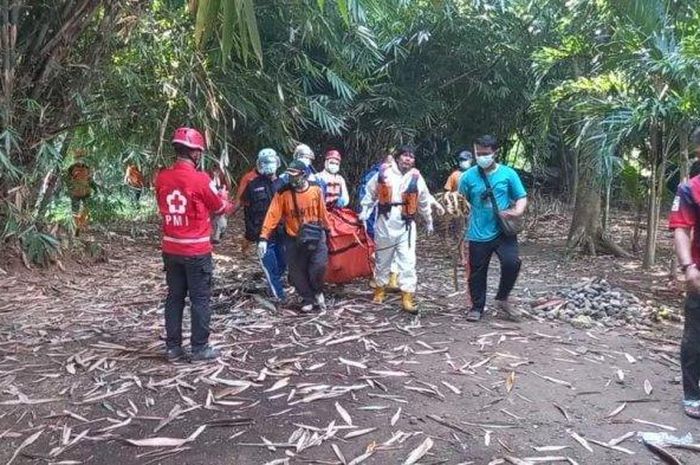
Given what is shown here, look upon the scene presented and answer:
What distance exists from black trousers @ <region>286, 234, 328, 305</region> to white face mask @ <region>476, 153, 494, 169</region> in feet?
4.83

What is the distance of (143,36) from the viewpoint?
23.7 feet

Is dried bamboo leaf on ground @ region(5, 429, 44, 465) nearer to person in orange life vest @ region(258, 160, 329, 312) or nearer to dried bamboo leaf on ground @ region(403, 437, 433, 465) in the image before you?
dried bamboo leaf on ground @ region(403, 437, 433, 465)

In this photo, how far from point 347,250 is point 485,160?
1.60m

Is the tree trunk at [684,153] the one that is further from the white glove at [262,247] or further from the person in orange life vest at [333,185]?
the white glove at [262,247]

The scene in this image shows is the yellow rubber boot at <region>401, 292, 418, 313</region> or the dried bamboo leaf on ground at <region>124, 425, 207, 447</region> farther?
the yellow rubber boot at <region>401, 292, 418, 313</region>

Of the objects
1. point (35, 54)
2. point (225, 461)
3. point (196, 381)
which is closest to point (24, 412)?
point (196, 381)

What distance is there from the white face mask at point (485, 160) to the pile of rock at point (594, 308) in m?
1.39

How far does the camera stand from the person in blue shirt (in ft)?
17.4

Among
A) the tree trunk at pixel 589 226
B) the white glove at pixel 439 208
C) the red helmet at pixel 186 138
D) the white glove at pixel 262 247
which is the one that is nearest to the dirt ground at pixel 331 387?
the white glove at pixel 262 247

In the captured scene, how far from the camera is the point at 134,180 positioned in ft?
31.4

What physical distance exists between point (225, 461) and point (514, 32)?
921cm

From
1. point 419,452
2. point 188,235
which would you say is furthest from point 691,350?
point 188,235

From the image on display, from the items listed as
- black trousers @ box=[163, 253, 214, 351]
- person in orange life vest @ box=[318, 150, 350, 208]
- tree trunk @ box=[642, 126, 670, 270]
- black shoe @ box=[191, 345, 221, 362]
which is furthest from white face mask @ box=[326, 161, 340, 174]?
tree trunk @ box=[642, 126, 670, 270]

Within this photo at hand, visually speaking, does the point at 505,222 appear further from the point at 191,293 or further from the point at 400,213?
the point at 191,293
